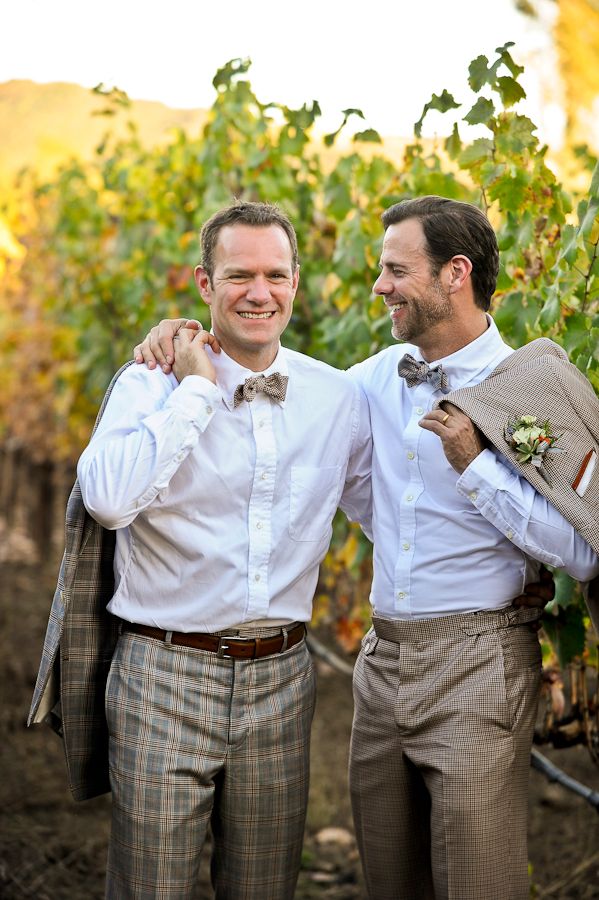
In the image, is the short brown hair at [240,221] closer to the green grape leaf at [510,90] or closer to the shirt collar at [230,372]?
the shirt collar at [230,372]

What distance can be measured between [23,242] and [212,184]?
5177 millimetres

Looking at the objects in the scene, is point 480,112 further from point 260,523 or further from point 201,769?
point 201,769

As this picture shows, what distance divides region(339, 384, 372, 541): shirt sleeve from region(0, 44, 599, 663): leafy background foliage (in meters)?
0.51

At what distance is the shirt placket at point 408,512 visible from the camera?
8.79ft

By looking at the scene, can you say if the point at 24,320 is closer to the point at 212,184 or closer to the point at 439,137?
the point at 212,184

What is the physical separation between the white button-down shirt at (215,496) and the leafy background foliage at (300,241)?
69 centimetres

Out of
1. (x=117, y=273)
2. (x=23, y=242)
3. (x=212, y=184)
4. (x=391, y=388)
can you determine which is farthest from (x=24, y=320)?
(x=391, y=388)

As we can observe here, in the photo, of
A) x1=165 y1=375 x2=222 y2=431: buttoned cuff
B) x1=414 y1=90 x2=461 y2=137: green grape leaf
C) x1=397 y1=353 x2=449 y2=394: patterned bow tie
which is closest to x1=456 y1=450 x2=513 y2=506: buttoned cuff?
x1=397 y1=353 x2=449 y2=394: patterned bow tie

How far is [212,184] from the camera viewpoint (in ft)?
17.0

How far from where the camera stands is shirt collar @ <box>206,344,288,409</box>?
2.73 meters

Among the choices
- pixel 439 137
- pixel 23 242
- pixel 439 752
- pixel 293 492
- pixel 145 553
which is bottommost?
pixel 439 752

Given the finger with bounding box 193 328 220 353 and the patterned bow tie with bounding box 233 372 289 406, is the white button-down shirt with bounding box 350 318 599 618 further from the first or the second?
the finger with bounding box 193 328 220 353

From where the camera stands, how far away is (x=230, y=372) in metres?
2.75

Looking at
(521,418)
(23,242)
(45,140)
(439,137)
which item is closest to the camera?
(521,418)
